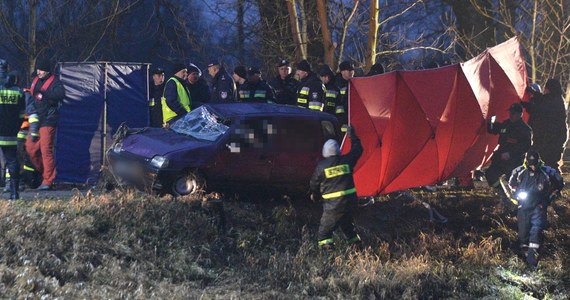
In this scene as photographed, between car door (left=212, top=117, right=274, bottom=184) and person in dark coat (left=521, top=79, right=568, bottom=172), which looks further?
person in dark coat (left=521, top=79, right=568, bottom=172)

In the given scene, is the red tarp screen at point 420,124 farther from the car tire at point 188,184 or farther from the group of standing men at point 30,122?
the group of standing men at point 30,122

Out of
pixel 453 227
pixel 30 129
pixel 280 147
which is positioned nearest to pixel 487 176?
pixel 453 227

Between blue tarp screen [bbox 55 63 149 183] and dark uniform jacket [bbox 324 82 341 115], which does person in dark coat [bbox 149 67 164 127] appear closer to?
blue tarp screen [bbox 55 63 149 183]

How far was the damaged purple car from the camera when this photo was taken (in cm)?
905

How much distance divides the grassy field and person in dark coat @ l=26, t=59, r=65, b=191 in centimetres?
146

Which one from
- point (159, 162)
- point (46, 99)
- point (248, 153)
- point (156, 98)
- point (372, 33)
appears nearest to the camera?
point (159, 162)

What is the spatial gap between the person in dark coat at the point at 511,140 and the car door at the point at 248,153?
3.64 metres

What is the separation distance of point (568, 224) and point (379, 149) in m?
3.40

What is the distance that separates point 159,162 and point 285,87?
3.73m

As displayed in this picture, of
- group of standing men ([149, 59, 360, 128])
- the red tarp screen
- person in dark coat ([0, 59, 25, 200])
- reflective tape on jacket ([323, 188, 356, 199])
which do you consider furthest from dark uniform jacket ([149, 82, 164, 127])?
reflective tape on jacket ([323, 188, 356, 199])

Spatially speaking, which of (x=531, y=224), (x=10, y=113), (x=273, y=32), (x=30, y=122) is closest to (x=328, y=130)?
(x=531, y=224)

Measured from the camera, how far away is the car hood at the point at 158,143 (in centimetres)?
912

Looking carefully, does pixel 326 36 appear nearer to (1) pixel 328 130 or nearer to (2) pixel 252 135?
(1) pixel 328 130

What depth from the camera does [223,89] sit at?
38.1 feet
